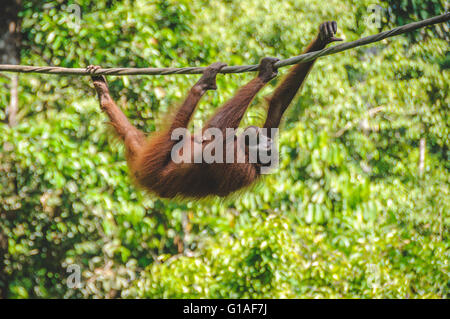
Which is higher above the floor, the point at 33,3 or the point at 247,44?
the point at 33,3

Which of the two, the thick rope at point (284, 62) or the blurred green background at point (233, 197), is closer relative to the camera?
the thick rope at point (284, 62)

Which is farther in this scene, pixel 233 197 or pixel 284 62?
pixel 233 197

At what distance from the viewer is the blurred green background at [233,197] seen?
4.57 metres

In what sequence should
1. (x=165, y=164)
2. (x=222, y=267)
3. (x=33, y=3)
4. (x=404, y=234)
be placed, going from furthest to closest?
(x=33, y=3), (x=404, y=234), (x=222, y=267), (x=165, y=164)

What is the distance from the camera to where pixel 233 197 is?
3.81 metres

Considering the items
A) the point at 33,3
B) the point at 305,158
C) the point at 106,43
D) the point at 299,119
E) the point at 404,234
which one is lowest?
the point at 404,234

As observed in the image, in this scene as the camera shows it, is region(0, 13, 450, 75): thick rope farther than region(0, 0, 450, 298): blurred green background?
No

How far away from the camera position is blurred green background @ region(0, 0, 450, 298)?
15.0 ft

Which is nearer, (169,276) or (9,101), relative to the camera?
(169,276)

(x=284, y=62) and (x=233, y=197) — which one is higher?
(x=284, y=62)
